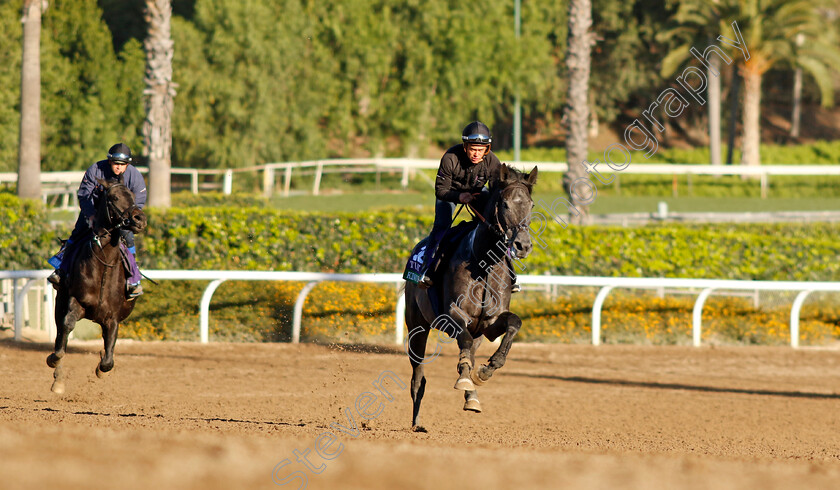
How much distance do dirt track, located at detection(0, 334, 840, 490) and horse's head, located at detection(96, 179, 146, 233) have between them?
159cm

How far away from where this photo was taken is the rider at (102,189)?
30.4 ft

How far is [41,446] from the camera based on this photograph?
5.53 metres

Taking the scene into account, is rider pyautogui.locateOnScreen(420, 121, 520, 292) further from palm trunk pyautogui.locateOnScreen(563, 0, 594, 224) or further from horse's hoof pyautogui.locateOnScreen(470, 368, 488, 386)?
palm trunk pyautogui.locateOnScreen(563, 0, 594, 224)

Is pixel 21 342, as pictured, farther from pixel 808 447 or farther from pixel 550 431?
pixel 808 447

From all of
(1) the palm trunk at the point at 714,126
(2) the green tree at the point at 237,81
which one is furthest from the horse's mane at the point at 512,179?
(1) the palm trunk at the point at 714,126

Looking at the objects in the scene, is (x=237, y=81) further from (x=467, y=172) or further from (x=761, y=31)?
(x=467, y=172)

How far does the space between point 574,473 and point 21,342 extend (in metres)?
9.92

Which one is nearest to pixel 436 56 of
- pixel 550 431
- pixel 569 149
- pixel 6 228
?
pixel 569 149

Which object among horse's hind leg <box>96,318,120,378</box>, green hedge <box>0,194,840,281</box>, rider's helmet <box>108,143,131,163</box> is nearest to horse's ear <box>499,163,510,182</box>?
rider's helmet <box>108,143,131,163</box>

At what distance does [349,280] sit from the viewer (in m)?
13.5

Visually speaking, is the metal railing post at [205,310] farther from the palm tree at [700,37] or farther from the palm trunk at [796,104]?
the palm trunk at [796,104]

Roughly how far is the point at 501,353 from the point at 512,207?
3.54ft

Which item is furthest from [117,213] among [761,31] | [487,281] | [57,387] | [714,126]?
[714,126]

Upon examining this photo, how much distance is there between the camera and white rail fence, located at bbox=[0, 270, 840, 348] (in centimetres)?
1338
